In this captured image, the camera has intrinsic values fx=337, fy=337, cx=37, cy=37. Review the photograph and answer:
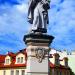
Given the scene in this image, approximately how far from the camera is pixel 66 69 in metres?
54.3

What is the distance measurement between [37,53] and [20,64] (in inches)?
1479

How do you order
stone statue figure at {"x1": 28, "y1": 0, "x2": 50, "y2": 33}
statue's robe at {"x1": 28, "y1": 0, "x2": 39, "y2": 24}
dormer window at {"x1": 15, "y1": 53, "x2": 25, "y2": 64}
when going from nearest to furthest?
stone statue figure at {"x1": 28, "y1": 0, "x2": 50, "y2": 33}, statue's robe at {"x1": 28, "y1": 0, "x2": 39, "y2": 24}, dormer window at {"x1": 15, "y1": 53, "x2": 25, "y2": 64}

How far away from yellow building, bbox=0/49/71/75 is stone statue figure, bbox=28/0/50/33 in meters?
35.7

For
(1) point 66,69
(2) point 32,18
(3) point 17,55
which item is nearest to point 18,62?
(3) point 17,55

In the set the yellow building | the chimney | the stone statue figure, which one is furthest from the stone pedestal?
the chimney

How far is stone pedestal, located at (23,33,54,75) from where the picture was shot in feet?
44.4

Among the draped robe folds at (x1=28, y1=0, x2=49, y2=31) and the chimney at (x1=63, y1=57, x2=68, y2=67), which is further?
the chimney at (x1=63, y1=57, x2=68, y2=67)

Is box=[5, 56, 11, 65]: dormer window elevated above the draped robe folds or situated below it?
above

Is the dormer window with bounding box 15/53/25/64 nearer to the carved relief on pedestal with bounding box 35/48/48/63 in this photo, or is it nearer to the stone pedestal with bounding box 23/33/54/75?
the stone pedestal with bounding box 23/33/54/75

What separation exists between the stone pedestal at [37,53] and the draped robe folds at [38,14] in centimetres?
52

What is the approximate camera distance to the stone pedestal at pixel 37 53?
1353cm

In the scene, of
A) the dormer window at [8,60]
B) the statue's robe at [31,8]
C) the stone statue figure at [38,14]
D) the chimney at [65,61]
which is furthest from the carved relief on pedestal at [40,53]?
the chimney at [65,61]

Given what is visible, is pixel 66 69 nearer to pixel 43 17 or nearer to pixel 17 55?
pixel 17 55

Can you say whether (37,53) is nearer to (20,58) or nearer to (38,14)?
(38,14)
